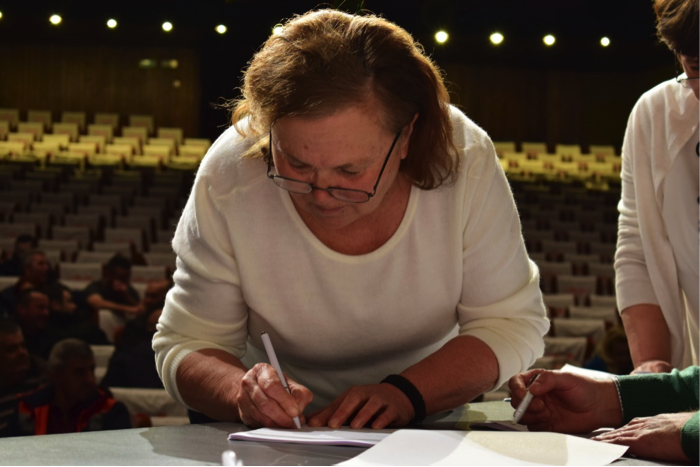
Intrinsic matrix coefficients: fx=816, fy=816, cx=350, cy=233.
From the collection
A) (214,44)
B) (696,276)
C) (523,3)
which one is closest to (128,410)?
(696,276)

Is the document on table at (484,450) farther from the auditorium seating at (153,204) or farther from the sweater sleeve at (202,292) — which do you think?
the auditorium seating at (153,204)

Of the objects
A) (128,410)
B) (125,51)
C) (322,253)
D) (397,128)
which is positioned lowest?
(128,410)

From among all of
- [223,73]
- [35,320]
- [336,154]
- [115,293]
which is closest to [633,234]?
[336,154]

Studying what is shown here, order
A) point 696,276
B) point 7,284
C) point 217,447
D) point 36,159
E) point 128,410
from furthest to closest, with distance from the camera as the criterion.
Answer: point 36,159 < point 7,284 < point 128,410 < point 696,276 < point 217,447

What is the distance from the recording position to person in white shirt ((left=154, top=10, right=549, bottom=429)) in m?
1.16

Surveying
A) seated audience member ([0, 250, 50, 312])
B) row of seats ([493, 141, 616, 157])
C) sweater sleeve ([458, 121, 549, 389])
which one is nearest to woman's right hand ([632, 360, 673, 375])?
sweater sleeve ([458, 121, 549, 389])

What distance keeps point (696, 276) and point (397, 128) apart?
2.24 feet

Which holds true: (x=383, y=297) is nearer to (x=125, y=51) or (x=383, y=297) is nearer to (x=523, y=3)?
(x=523, y=3)

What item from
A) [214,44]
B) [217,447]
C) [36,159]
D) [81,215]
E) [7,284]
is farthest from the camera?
[214,44]

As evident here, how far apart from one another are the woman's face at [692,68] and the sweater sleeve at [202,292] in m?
0.76

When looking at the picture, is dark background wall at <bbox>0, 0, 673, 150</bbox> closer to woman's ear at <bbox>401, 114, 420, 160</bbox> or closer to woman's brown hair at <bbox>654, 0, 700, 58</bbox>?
woman's brown hair at <bbox>654, 0, 700, 58</bbox>

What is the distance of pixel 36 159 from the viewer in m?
9.88

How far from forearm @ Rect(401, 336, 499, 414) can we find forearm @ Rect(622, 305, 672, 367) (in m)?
0.40

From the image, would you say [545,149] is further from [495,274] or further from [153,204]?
[495,274]
